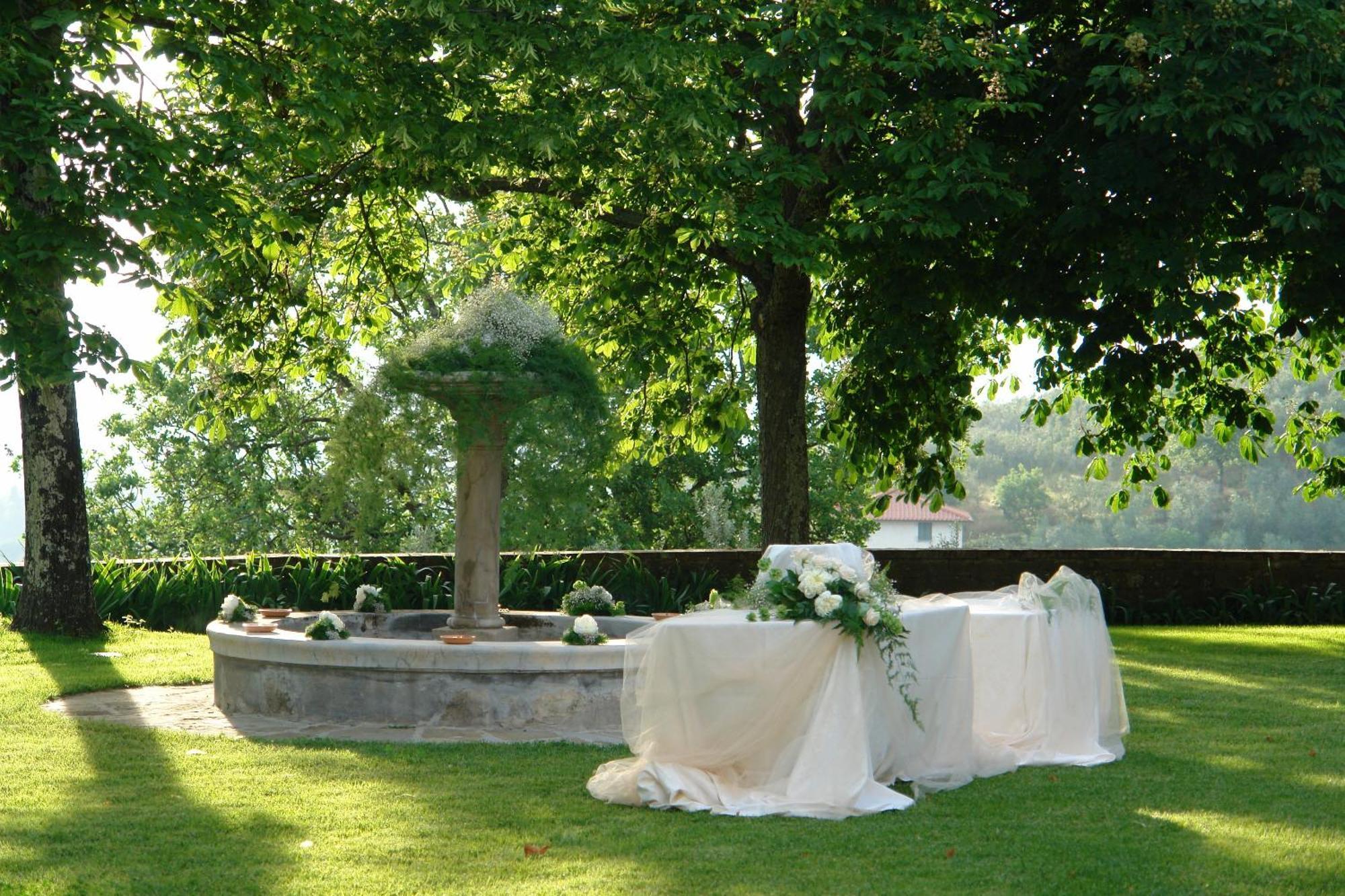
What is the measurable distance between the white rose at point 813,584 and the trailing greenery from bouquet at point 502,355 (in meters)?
3.52

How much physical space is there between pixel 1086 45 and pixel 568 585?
8909 millimetres

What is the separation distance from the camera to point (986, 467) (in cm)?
11356

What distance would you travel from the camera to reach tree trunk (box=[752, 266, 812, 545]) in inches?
543

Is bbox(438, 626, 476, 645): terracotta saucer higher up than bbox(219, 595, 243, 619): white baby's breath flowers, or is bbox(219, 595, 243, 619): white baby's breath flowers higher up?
bbox(219, 595, 243, 619): white baby's breath flowers

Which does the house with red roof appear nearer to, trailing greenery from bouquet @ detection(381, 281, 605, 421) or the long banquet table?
trailing greenery from bouquet @ detection(381, 281, 605, 421)

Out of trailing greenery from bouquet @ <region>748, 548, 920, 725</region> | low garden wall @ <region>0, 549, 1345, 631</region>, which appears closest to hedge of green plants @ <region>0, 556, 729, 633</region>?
low garden wall @ <region>0, 549, 1345, 631</region>

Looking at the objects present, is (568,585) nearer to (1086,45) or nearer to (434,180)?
(434,180)

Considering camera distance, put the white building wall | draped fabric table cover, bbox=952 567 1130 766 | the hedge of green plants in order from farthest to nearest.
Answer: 1. the white building wall
2. the hedge of green plants
3. draped fabric table cover, bbox=952 567 1130 766

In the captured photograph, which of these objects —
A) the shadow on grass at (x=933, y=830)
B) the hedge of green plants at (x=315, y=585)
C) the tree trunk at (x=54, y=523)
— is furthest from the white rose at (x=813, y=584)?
the tree trunk at (x=54, y=523)

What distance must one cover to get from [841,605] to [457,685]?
325 centimetres

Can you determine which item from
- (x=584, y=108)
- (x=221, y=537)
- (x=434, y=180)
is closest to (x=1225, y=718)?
(x=584, y=108)

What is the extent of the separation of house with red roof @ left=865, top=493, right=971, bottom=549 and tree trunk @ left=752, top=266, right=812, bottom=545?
62.6m

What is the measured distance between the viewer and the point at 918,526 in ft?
303

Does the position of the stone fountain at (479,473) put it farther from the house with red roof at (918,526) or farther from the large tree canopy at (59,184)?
the house with red roof at (918,526)
